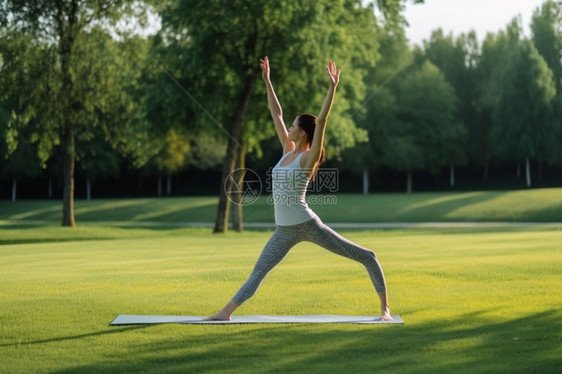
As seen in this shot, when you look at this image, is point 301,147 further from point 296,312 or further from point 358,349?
point 358,349

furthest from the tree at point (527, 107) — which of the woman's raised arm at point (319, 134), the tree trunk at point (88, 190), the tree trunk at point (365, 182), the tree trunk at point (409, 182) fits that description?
the woman's raised arm at point (319, 134)

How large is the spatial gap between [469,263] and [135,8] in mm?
→ 23862

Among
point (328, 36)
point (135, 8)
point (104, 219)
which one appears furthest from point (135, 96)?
point (104, 219)

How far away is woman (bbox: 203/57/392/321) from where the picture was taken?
24.2 ft

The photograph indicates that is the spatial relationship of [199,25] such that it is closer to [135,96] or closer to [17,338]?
[135,96]

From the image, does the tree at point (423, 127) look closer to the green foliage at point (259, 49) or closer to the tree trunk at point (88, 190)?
the tree trunk at point (88, 190)

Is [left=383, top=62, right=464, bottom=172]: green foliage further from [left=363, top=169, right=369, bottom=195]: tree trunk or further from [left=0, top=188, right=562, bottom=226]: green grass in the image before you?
[left=0, top=188, right=562, bottom=226]: green grass

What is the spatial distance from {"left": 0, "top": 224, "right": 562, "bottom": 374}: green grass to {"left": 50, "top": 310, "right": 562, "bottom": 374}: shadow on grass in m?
0.01

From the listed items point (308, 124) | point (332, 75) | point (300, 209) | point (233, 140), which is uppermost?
point (233, 140)

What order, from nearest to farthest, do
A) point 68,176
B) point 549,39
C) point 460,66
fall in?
point 68,176, point 549,39, point 460,66

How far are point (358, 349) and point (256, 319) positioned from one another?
1701 mm

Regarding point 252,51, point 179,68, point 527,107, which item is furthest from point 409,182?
point 179,68

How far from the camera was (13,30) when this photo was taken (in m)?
30.5

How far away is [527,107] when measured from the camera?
4597 centimetres
